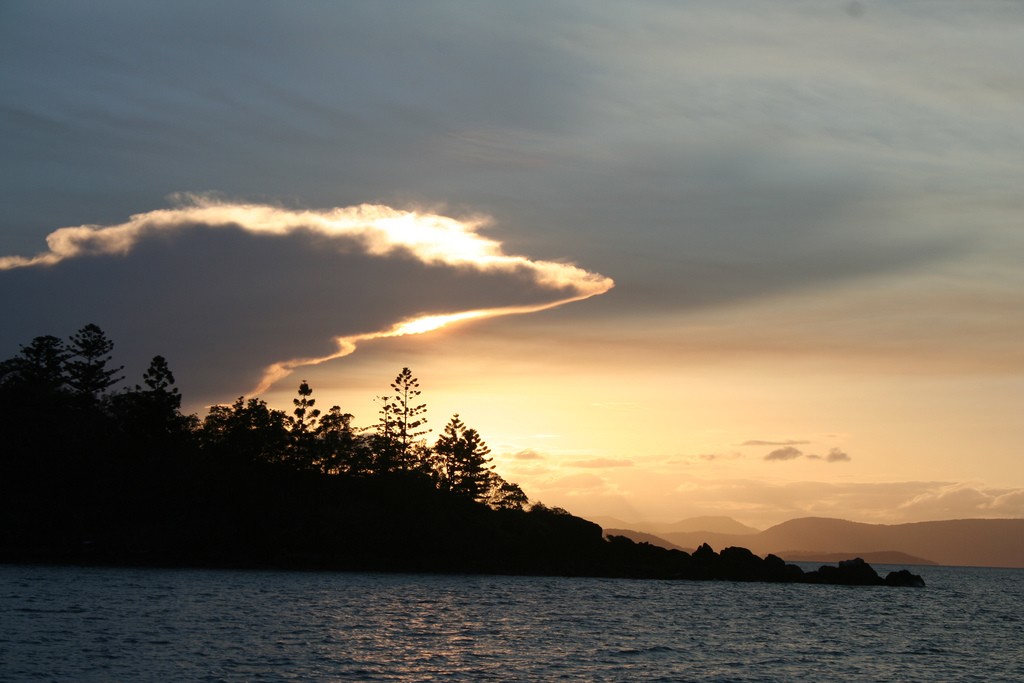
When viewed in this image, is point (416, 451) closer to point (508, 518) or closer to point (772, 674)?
point (508, 518)

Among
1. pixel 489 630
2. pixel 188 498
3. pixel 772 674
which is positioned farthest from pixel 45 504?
pixel 772 674

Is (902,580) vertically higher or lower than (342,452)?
lower

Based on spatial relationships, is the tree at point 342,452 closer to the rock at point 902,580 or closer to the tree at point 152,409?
the tree at point 152,409

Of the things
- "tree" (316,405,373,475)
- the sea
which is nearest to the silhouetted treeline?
"tree" (316,405,373,475)

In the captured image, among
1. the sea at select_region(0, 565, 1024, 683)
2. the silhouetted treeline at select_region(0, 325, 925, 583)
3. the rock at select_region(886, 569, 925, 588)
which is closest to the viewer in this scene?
the sea at select_region(0, 565, 1024, 683)

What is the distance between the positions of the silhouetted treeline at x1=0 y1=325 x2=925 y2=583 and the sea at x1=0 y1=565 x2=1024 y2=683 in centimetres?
2469

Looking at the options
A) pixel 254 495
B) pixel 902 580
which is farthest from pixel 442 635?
pixel 902 580

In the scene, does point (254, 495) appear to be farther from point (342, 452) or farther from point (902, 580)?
point (902, 580)

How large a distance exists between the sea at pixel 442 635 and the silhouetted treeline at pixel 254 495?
81.0ft

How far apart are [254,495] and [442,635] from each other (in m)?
85.8

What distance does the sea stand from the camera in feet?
129

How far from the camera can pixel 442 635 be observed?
172ft

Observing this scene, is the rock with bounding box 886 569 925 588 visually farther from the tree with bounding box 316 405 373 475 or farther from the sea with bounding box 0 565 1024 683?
the tree with bounding box 316 405 373 475

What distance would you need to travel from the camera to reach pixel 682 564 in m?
141
